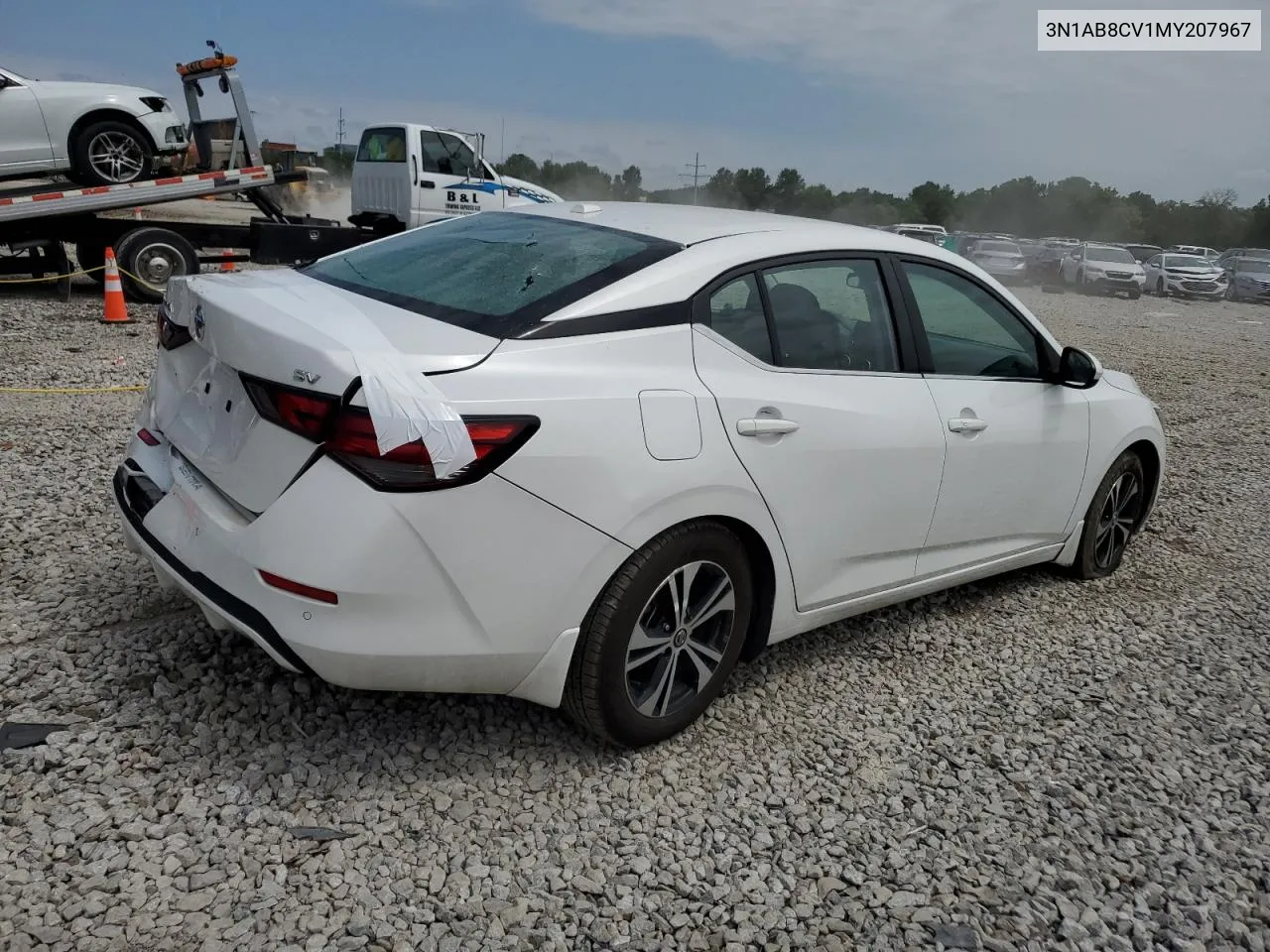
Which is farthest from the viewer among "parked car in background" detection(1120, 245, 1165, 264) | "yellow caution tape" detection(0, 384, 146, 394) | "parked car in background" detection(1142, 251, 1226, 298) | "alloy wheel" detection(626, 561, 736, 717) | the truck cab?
"parked car in background" detection(1120, 245, 1165, 264)

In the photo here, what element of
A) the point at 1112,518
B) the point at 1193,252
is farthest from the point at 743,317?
the point at 1193,252

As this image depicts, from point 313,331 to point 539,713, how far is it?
138 centimetres

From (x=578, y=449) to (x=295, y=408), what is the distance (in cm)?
70

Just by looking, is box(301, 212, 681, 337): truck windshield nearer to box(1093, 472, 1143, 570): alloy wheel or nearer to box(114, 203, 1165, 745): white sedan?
box(114, 203, 1165, 745): white sedan

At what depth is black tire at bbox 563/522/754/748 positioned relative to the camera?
270 centimetres

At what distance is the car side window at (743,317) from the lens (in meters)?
2.98

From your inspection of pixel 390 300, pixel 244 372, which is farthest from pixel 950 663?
pixel 244 372

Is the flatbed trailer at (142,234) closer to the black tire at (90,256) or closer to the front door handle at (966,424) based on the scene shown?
the black tire at (90,256)

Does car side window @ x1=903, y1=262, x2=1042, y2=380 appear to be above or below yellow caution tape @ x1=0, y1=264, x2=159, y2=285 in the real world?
below

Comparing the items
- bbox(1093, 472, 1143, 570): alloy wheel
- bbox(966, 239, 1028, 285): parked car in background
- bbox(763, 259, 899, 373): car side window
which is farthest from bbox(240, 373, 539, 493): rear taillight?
bbox(966, 239, 1028, 285): parked car in background

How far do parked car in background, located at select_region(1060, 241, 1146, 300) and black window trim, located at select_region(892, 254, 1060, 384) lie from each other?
26909mm

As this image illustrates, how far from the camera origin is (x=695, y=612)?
9.71ft

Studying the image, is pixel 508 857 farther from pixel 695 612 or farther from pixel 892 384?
pixel 892 384

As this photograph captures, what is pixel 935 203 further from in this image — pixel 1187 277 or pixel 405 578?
pixel 405 578
